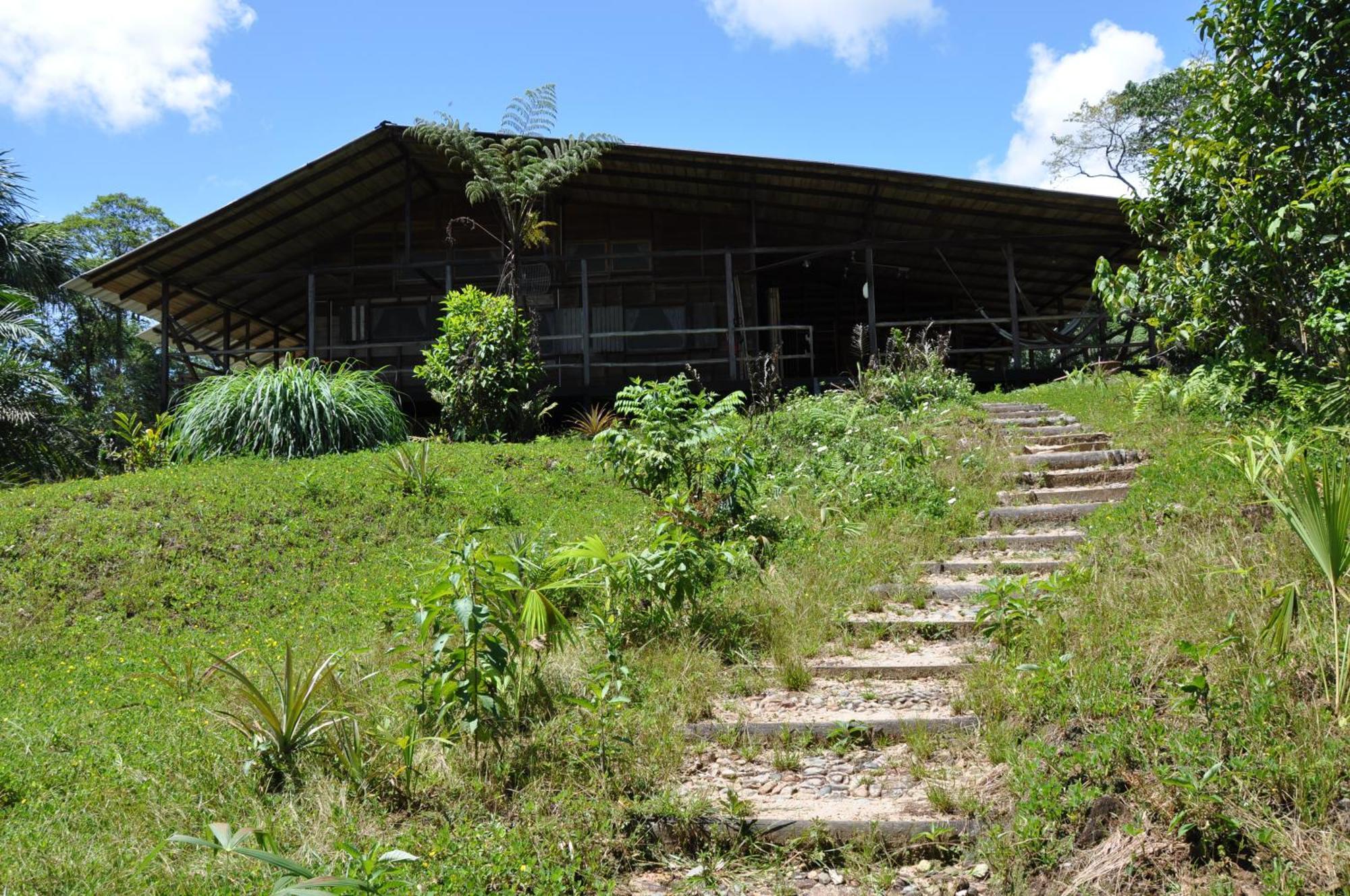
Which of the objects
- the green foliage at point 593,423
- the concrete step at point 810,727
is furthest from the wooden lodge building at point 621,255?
the concrete step at point 810,727

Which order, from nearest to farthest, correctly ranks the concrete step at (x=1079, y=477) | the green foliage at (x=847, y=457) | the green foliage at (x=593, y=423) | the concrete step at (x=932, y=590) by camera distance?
the concrete step at (x=932, y=590), the green foliage at (x=847, y=457), the concrete step at (x=1079, y=477), the green foliage at (x=593, y=423)

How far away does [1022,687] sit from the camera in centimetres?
441

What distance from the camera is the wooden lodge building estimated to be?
15.4 metres

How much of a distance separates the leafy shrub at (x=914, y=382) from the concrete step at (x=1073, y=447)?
7.49 feet

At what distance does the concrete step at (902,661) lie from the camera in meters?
5.21

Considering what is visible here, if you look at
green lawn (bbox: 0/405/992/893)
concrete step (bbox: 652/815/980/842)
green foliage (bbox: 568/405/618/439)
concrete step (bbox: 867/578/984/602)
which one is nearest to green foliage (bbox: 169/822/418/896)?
green lawn (bbox: 0/405/992/893)

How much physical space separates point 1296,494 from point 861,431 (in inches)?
240

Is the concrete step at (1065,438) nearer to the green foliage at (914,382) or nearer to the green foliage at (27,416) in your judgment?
the green foliage at (914,382)

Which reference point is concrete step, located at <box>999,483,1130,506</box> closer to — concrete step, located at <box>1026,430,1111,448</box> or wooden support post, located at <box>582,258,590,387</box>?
concrete step, located at <box>1026,430,1111,448</box>

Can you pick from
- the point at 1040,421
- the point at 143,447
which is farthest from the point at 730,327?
the point at 143,447

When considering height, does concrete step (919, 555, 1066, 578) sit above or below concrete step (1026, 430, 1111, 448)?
below

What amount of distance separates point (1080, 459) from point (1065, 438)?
2.77ft

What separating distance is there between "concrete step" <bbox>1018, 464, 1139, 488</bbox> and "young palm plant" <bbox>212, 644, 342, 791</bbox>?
641 cm

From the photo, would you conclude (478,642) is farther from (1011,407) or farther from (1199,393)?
(1011,407)
